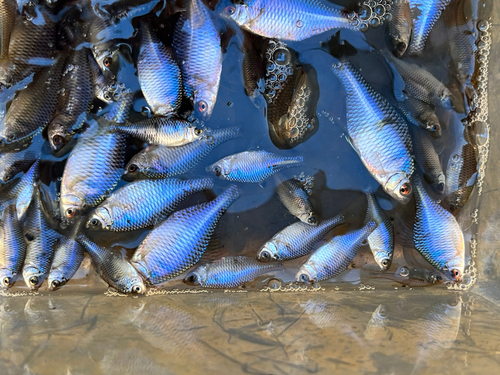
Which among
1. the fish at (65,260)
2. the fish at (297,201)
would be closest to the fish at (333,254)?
the fish at (297,201)

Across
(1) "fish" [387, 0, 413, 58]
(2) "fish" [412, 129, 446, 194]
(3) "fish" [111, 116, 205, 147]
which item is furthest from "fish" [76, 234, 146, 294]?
(1) "fish" [387, 0, 413, 58]

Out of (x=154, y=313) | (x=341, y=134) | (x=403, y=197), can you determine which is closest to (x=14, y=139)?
(x=154, y=313)

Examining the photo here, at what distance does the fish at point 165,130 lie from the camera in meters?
1.63

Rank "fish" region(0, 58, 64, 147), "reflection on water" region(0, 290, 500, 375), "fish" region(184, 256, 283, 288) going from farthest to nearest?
1. "fish" region(184, 256, 283, 288)
2. "fish" region(0, 58, 64, 147)
3. "reflection on water" region(0, 290, 500, 375)

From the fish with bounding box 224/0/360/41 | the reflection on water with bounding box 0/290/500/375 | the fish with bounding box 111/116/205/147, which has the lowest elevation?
the reflection on water with bounding box 0/290/500/375

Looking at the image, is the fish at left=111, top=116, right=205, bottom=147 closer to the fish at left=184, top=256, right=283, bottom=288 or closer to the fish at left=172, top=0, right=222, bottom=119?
the fish at left=172, top=0, right=222, bottom=119

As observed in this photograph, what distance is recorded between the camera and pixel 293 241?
1805mm

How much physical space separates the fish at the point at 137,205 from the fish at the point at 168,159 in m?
0.05

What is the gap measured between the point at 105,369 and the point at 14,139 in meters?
1.27

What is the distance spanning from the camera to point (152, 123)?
5.35 feet

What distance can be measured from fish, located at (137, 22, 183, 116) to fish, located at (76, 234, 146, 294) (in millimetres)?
824

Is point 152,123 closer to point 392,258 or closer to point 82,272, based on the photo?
point 82,272

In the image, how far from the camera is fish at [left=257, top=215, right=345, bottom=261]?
178 cm

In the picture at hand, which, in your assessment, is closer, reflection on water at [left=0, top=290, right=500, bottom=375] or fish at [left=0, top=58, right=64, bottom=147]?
reflection on water at [left=0, top=290, right=500, bottom=375]
